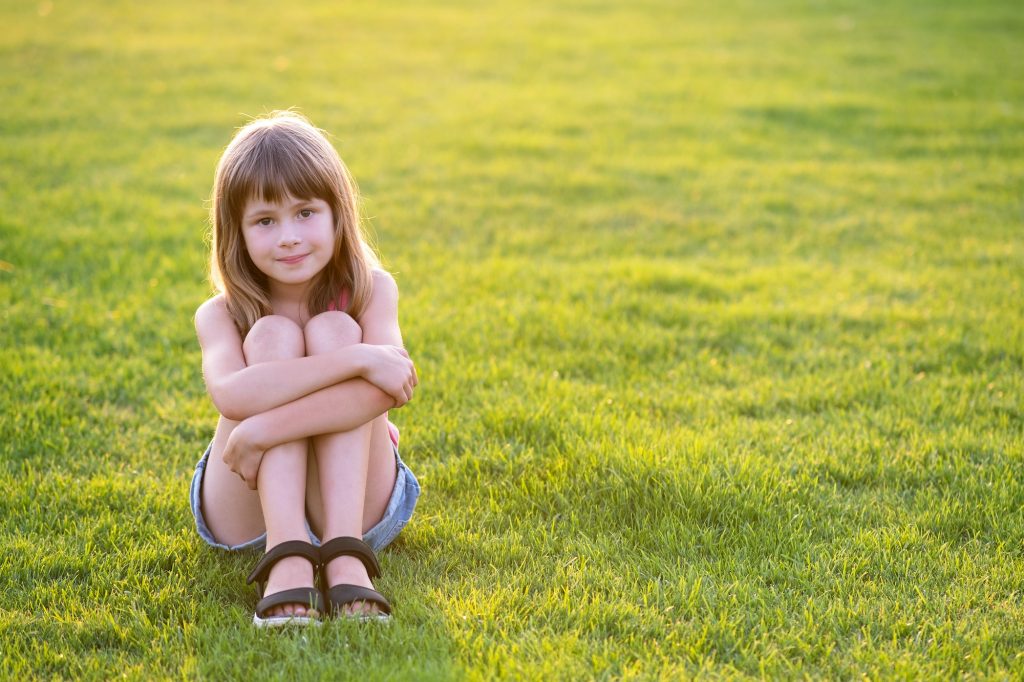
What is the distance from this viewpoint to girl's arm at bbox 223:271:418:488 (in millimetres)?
2871

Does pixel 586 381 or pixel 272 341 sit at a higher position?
pixel 272 341

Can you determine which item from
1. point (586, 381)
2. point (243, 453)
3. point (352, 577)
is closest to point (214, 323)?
point (243, 453)

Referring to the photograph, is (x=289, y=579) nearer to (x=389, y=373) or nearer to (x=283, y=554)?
(x=283, y=554)

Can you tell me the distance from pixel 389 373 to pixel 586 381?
1.73 metres

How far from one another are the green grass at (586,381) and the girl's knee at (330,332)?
2.38 feet

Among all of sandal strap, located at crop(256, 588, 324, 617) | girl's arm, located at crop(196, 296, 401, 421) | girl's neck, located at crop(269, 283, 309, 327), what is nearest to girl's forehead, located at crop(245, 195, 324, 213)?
girl's neck, located at crop(269, 283, 309, 327)

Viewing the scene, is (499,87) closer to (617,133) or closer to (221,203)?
(617,133)

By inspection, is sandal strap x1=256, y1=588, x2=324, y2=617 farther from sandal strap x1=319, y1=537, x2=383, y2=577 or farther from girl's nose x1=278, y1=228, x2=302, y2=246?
girl's nose x1=278, y1=228, x2=302, y2=246

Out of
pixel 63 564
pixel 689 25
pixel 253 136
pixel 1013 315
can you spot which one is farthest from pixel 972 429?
pixel 689 25

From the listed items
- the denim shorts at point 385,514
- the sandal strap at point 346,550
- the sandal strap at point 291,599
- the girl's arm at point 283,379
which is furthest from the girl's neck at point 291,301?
the sandal strap at point 291,599

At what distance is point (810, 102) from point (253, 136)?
8.43 m

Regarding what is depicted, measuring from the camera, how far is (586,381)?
177 inches

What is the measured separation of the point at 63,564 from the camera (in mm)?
3094

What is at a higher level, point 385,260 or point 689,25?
point 689,25
